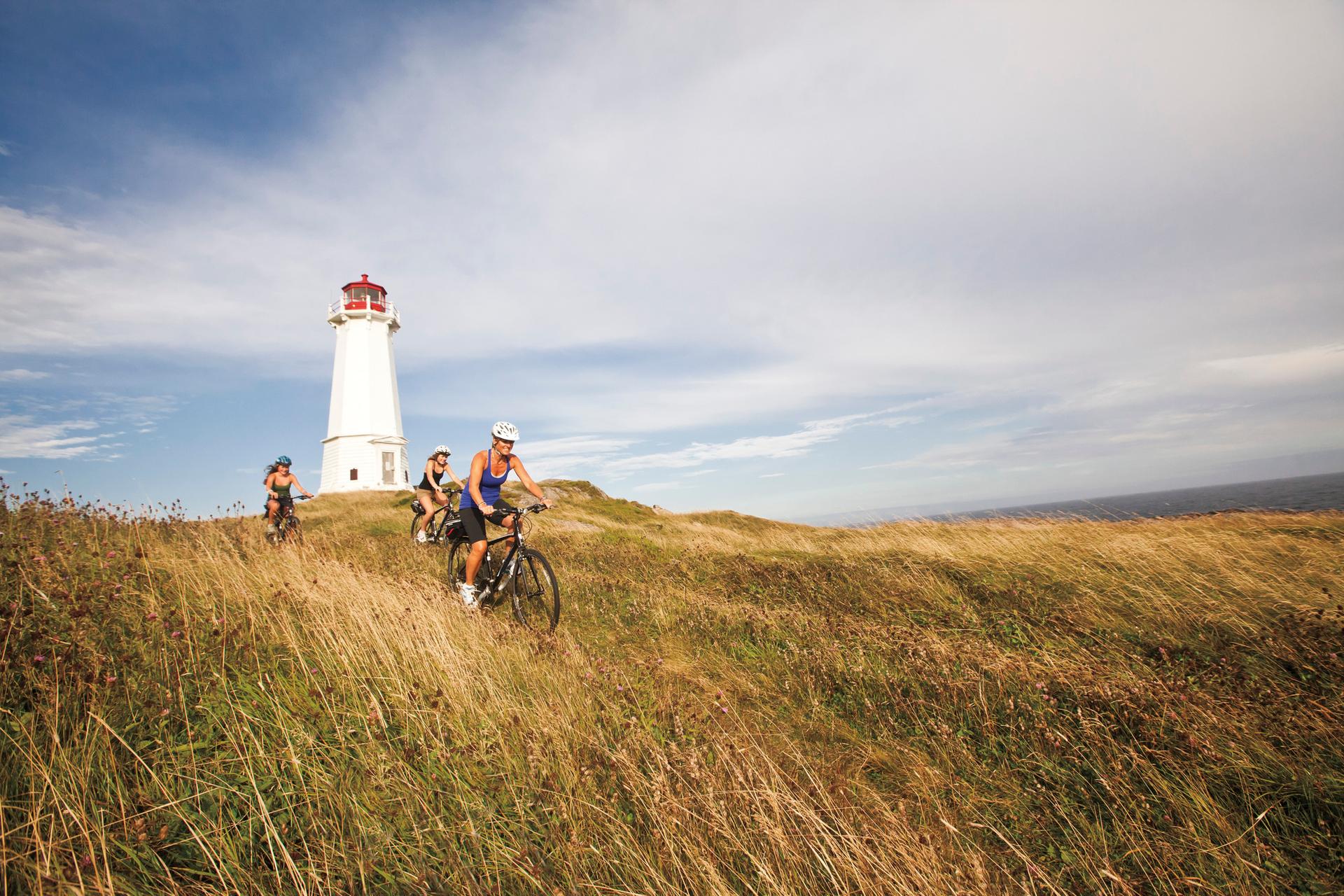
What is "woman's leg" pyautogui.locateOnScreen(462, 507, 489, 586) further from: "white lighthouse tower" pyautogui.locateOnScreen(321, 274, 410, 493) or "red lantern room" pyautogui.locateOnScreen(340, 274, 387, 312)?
"red lantern room" pyautogui.locateOnScreen(340, 274, 387, 312)

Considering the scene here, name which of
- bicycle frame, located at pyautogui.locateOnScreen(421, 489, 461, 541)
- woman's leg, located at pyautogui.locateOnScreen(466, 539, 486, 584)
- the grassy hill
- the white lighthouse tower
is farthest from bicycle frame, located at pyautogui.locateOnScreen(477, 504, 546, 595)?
the white lighthouse tower

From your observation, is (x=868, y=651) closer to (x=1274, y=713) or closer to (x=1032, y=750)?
(x=1032, y=750)

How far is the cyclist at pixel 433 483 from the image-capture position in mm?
13273

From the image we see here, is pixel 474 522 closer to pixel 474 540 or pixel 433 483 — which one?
pixel 474 540

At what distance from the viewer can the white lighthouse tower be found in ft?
124

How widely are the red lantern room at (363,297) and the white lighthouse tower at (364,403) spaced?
0.16 feet

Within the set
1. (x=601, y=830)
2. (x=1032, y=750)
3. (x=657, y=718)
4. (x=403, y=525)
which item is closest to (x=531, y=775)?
(x=601, y=830)

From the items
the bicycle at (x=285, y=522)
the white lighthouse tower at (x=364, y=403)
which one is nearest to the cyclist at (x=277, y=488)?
the bicycle at (x=285, y=522)

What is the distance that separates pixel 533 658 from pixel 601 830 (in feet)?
9.29

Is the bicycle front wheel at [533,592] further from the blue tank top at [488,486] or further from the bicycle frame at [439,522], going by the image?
the bicycle frame at [439,522]

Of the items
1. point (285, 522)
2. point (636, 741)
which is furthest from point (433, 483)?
point (636, 741)

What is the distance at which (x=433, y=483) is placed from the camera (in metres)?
13.5

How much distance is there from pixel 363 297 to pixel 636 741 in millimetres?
46838

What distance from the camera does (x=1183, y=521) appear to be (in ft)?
39.5
